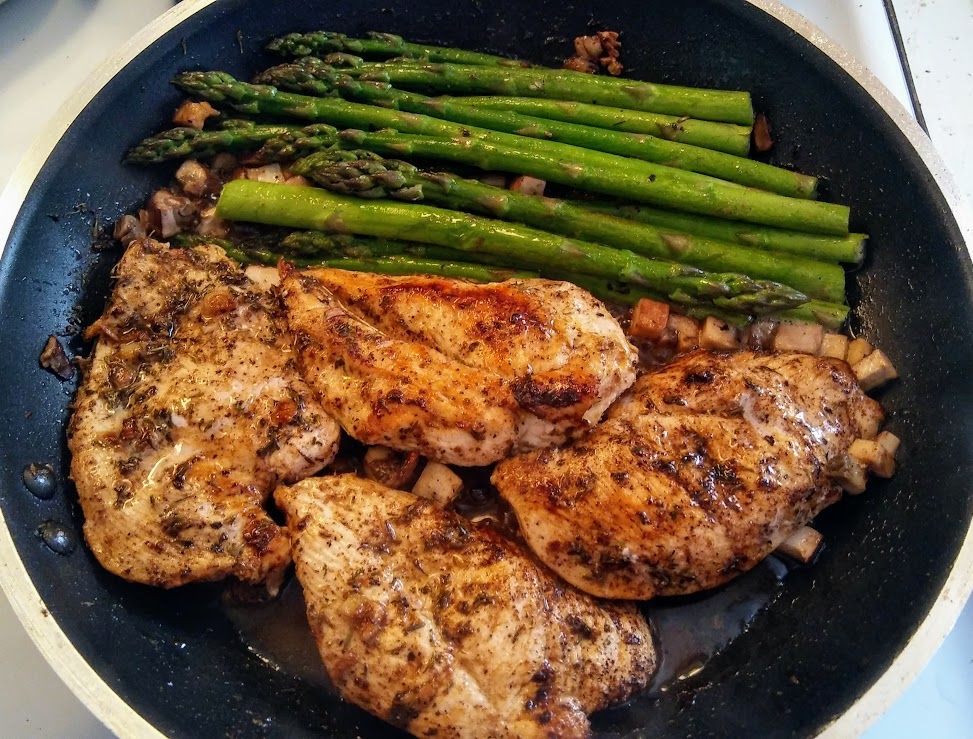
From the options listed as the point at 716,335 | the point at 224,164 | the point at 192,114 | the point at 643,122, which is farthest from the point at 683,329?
the point at 192,114

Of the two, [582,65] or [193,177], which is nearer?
[193,177]

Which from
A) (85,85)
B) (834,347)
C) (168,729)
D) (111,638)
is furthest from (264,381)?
(834,347)

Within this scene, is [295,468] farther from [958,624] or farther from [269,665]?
[958,624]

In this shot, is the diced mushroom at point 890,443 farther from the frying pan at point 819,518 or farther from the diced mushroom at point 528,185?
the diced mushroom at point 528,185

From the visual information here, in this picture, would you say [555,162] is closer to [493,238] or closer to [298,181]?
[493,238]

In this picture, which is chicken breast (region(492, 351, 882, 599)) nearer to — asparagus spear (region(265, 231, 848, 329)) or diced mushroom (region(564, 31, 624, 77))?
asparagus spear (region(265, 231, 848, 329))
